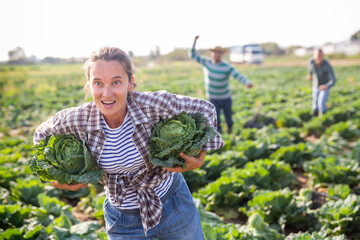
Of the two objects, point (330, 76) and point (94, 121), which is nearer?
point (94, 121)

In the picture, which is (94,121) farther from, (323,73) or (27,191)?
(323,73)

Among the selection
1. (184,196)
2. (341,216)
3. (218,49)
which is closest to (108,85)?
(184,196)

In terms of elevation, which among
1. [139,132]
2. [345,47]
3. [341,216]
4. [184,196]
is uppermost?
[345,47]

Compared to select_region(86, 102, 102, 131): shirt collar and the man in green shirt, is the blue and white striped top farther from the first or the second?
the man in green shirt

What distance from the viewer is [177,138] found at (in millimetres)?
1904

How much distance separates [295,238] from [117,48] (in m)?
2.47

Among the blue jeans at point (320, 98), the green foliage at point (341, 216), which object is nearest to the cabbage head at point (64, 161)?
the green foliage at point (341, 216)

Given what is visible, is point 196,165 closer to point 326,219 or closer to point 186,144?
point 186,144

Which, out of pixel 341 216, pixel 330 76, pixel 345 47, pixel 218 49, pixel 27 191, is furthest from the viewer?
pixel 345 47

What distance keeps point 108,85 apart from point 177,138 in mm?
566

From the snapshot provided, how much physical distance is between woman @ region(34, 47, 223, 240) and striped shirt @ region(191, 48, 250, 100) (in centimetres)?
419

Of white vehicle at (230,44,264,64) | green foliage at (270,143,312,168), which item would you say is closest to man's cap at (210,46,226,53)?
green foliage at (270,143,312,168)

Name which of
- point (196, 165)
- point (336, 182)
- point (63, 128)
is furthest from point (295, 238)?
point (63, 128)

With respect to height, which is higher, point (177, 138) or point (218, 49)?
point (218, 49)
